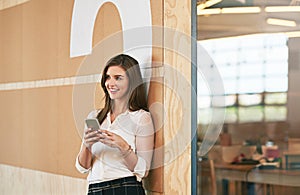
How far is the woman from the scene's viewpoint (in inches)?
136

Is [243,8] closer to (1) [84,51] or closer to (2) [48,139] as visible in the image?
(1) [84,51]

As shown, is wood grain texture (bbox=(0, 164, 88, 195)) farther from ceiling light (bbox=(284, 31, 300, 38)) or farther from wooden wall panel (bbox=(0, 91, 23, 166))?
ceiling light (bbox=(284, 31, 300, 38))

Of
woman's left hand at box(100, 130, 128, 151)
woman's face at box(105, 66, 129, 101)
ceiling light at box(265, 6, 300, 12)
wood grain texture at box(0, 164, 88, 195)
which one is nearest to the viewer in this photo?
ceiling light at box(265, 6, 300, 12)

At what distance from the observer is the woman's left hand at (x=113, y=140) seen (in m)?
3.42

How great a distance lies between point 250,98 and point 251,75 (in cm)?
11

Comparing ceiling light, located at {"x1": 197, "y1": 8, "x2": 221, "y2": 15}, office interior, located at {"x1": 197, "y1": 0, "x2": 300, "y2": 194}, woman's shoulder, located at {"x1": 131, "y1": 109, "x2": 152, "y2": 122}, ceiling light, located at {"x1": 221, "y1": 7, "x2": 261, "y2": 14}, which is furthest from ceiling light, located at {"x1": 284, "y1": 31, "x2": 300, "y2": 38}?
woman's shoulder, located at {"x1": 131, "y1": 109, "x2": 152, "y2": 122}

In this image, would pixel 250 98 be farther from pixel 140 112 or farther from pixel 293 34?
pixel 140 112

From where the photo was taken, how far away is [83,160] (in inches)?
145

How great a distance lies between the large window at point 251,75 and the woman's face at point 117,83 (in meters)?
0.55

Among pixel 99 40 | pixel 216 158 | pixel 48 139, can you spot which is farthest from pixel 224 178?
pixel 48 139

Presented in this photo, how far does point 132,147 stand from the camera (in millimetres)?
3473

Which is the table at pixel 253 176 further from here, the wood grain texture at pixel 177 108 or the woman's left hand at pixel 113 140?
the woman's left hand at pixel 113 140

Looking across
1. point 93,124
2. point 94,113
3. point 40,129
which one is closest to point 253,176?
point 93,124

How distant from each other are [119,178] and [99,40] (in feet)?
3.56
